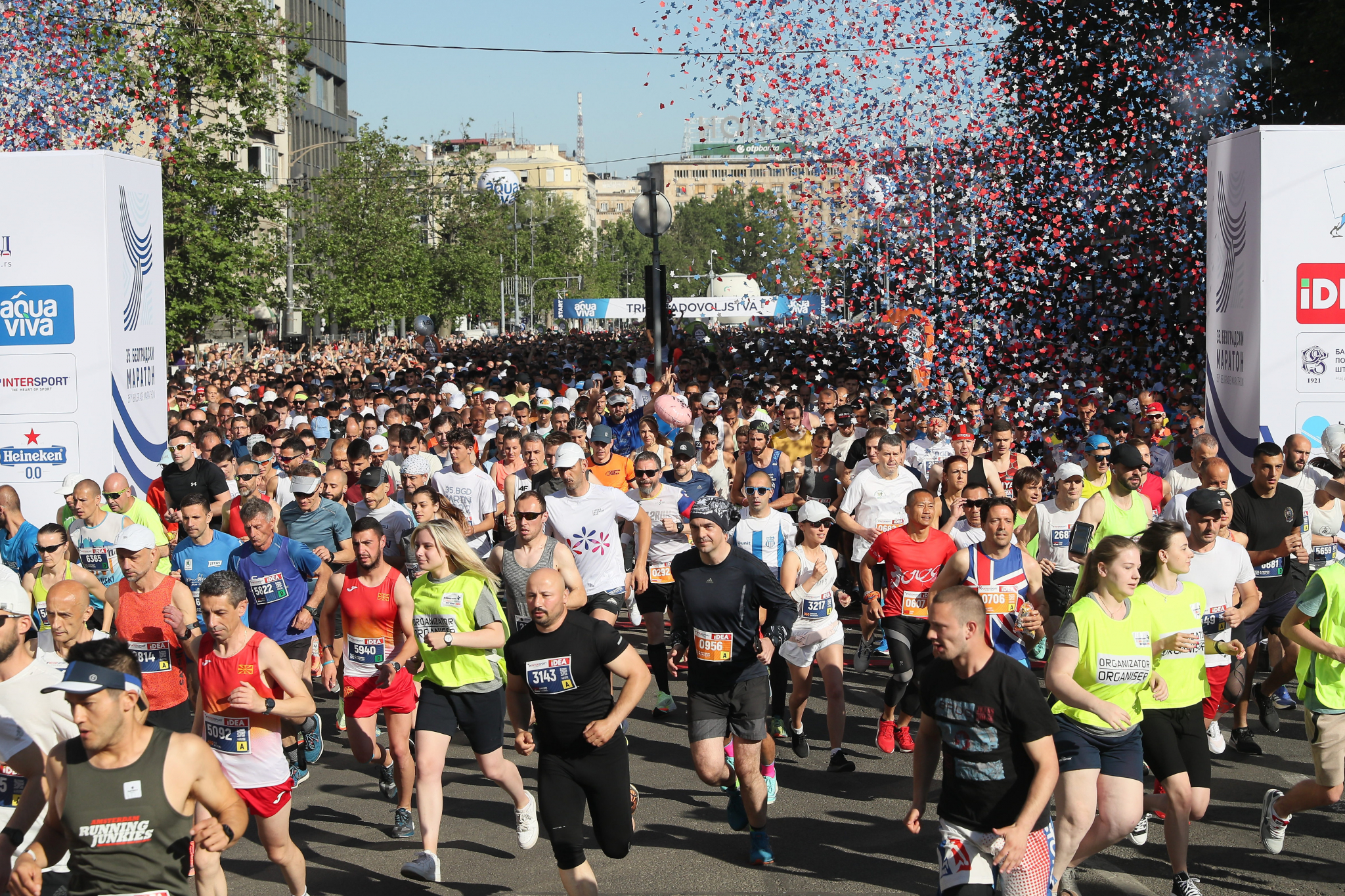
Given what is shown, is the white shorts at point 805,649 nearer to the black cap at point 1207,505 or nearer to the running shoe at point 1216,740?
the black cap at point 1207,505

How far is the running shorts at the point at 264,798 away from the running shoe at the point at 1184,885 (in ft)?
12.7

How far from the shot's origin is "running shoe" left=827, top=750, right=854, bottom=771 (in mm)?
8234

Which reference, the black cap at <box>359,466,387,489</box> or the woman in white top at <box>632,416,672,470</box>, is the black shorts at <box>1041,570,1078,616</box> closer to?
the woman in white top at <box>632,416,672,470</box>

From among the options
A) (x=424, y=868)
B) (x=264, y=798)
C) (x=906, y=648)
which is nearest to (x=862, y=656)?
(x=906, y=648)

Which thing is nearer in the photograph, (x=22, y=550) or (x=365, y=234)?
(x=22, y=550)

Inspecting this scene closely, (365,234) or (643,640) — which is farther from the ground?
(365,234)

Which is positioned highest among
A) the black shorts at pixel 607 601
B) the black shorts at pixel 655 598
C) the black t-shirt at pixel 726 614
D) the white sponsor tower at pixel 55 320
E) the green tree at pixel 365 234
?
the green tree at pixel 365 234

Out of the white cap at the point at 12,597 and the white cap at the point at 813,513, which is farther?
the white cap at the point at 813,513

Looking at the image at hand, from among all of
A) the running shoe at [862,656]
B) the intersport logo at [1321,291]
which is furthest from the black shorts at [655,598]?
the intersport logo at [1321,291]

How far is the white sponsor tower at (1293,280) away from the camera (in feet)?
34.0

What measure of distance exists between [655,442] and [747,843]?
650 cm

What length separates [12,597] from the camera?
6.71m

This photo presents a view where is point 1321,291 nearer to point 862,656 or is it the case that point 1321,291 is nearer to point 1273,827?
point 862,656

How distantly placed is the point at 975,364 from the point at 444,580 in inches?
489
